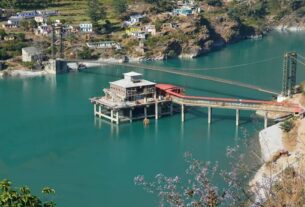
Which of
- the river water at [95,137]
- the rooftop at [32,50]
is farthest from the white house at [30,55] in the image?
the river water at [95,137]

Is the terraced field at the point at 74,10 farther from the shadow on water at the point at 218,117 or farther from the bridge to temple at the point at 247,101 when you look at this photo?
the shadow on water at the point at 218,117

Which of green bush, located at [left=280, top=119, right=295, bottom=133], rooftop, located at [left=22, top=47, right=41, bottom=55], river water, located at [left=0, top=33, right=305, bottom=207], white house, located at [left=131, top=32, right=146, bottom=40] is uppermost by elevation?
white house, located at [left=131, top=32, right=146, bottom=40]

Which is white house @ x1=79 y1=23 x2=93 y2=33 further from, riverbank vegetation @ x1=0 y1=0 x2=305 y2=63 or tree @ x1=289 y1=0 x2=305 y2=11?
tree @ x1=289 y1=0 x2=305 y2=11

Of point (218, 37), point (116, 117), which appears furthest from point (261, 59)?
point (116, 117)

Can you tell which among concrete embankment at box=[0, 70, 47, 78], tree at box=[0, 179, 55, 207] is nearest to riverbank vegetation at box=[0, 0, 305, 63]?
concrete embankment at box=[0, 70, 47, 78]

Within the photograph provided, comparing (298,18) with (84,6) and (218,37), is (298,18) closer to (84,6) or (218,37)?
(218,37)
